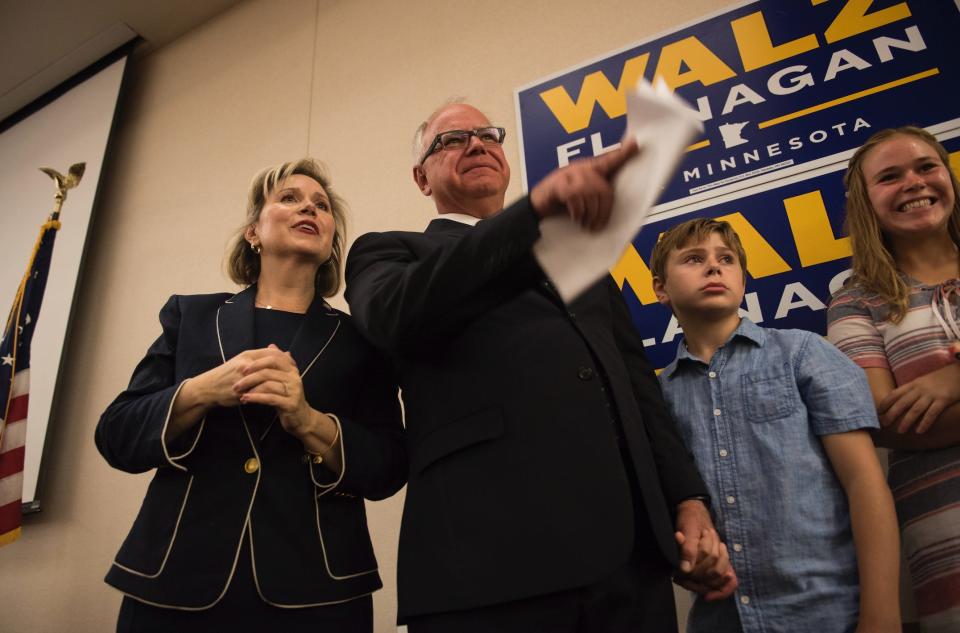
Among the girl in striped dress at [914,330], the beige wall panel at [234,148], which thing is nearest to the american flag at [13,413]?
the beige wall panel at [234,148]

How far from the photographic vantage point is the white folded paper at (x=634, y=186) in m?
0.58

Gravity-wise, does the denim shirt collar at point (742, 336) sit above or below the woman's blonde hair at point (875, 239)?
below

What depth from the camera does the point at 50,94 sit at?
3912mm

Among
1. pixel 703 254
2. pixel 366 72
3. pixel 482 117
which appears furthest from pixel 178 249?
pixel 703 254

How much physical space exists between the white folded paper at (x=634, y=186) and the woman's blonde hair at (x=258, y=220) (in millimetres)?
925

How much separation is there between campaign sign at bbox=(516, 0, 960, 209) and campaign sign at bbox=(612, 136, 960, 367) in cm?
7

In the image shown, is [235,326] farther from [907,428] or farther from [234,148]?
[234,148]

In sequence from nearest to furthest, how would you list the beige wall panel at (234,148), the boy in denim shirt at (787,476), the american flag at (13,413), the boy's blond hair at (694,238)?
the boy in denim shirt at (787,476), the boy's blond hair at (694,238), the american flag at (13,413), the beige wall panel at (234,148)

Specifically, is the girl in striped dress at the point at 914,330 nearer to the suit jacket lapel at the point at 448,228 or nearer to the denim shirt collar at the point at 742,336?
the denim shirt collar at the point at 742,336

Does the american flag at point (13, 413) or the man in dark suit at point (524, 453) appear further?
the american flag at point (13, 413)

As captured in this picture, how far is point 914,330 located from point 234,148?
3064 millimetres

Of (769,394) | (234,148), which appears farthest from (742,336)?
(234,148)

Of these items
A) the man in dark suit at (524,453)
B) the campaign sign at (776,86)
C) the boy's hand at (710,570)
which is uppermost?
the campaign sign at (776,86)

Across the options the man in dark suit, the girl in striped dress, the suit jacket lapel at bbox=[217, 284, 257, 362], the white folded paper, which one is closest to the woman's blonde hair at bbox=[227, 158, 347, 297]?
the suit jacket lapel at bbox=[217, 284, 257, 362]
